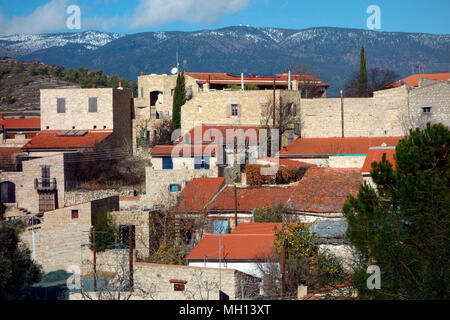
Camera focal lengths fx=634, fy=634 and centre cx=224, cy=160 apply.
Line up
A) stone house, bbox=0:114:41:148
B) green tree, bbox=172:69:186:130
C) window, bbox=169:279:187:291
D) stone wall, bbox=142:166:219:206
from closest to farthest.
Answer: window, bbox=169:279:187:291
stone wall, bbox=142:166:219:206
green tree, bbox=172:69:186:130
stone house, bbox=0:114:41:148

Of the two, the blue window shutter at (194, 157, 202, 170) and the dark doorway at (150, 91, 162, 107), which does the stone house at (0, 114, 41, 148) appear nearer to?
the dark doorway at (150, 91, 162, 107)

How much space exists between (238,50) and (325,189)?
75.6m

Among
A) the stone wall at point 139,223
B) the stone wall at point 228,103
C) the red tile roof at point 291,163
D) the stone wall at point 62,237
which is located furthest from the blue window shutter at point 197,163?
the stone wall at point 62,237

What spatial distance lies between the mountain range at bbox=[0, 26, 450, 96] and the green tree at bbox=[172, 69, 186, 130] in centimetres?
3748

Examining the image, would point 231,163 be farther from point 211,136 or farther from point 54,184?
point 54,184

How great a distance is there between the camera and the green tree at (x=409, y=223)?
39.4 ft

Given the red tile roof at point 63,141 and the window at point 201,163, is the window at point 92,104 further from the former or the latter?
the window at point 201,163

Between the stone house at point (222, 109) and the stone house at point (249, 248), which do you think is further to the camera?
the stone house at point (222, 109)

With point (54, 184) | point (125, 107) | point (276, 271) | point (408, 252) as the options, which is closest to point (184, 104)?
point (125, 107)

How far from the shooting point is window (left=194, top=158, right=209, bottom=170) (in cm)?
3038

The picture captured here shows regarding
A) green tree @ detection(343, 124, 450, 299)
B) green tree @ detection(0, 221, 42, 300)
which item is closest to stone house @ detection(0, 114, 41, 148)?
green tree @ detection(0, 221, 42, 300)

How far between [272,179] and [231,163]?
3.20 metres

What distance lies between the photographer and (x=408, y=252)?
12523 mm

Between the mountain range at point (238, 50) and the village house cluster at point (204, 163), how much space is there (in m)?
38.5
